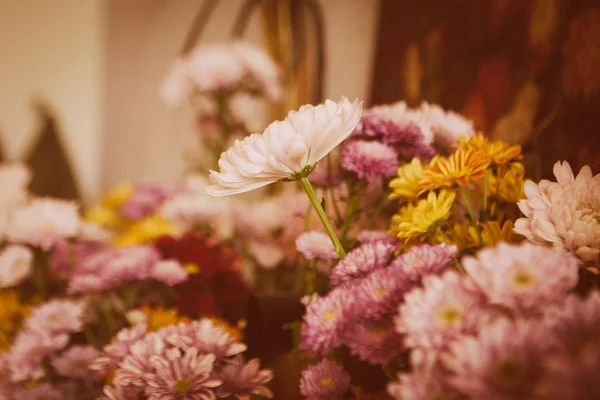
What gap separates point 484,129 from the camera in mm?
687

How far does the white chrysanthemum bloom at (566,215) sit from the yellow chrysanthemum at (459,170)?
42 millimetres

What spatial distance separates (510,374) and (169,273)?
425 millimetres

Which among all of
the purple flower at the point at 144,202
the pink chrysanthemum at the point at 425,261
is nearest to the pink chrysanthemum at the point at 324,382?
the pink chrysanthemum at the point at 425,261

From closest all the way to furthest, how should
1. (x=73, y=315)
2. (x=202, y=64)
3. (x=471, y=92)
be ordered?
1. (x=73, y=315)
2. (x=471, y=92)
3. (x=202, y=64)

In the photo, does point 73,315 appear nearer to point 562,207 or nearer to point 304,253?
point 304,253

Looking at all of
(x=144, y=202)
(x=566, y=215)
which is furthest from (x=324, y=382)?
(x=144, y=202)

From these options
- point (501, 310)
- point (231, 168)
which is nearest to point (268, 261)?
point (231, 168)

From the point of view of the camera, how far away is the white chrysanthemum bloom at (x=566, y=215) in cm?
34

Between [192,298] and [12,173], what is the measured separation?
50 centimetres

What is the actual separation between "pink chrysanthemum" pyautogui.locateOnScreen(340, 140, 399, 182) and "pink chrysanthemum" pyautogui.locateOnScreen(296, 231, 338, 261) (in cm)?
7

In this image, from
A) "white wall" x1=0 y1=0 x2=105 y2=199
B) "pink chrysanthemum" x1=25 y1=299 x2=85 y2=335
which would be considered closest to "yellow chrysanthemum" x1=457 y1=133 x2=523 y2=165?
"pink chrysanthemum" x1=25 y1=299 x2=85 y2=335

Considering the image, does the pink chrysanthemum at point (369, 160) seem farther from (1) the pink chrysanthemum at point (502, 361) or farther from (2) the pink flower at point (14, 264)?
(2) the pink flower at point (14, 264)

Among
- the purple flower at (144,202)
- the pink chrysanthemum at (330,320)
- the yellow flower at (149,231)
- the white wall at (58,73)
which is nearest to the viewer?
the pink chrysanthemum at (330,320)

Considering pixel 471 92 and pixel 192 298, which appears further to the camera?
pixel 471 92
